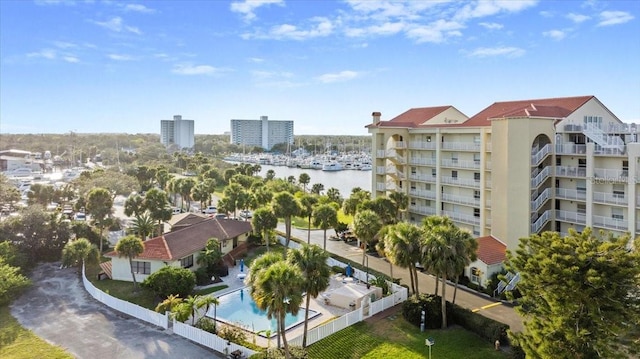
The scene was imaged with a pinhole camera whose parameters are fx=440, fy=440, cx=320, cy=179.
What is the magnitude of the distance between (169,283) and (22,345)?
30.5 ft

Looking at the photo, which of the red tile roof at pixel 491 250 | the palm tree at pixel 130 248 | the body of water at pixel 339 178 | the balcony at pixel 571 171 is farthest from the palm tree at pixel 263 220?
the body of water at pixel 339 178

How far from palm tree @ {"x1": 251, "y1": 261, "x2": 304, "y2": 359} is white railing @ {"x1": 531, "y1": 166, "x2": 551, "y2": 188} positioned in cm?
2661

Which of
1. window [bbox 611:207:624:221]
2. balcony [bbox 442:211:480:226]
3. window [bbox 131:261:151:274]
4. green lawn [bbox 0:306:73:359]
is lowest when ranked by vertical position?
green lawn [bbox 0:306:73:359]

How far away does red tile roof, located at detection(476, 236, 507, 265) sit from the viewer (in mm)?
36656

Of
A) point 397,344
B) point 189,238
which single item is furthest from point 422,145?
point 397,344

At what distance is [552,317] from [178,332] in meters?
21.2

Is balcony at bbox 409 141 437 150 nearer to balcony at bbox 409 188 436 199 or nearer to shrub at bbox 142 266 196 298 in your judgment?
balcony at bbox 409 188 436 199

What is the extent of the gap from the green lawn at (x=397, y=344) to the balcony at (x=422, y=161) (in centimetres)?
2534

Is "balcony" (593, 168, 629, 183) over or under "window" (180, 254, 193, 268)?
over

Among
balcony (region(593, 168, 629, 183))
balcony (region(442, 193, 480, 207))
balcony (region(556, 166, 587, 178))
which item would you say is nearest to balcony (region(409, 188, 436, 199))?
balcony (region(442, 193, 480, 207))

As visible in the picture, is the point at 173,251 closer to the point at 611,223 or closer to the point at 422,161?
the point at 422,161

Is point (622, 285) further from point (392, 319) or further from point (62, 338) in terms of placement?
point (62, 338)

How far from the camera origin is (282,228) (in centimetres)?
6234

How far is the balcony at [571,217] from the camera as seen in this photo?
37750 millimetres
